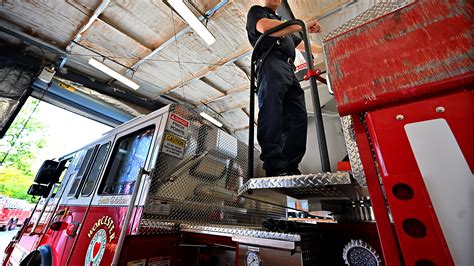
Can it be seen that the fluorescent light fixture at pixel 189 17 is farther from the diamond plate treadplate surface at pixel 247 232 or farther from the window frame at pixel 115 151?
the diamond plate treadplate surface at pixel 247 232

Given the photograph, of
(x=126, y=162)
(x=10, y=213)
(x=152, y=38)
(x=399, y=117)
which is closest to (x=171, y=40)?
(x=152, y=38)

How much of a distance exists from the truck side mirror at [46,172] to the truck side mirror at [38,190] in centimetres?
12

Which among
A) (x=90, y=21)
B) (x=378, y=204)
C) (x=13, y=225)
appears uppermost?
(x=90, y=21)

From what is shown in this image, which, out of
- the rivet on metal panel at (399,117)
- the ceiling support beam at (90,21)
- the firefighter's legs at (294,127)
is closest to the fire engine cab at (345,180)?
the rivet on metal panel at (399,117)

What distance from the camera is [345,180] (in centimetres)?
93

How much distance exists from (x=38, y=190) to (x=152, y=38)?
14.1 ft

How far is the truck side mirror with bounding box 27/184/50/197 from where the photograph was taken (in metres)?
4.11

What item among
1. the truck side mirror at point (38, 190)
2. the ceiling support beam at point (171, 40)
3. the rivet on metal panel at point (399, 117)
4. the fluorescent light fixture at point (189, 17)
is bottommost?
the rivet on metal panel at point (399, 117)

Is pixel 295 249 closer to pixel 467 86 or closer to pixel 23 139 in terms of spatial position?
pixel 467 86

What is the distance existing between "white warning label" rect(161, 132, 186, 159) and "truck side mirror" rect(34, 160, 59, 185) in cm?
406

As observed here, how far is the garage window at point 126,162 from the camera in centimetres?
225

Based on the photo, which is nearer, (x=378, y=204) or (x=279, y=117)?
(x=378, y=204)

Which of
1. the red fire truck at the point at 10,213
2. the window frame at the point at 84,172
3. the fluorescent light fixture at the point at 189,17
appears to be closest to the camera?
the window frame at the point at 84,172

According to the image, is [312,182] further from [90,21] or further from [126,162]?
[90,21]
